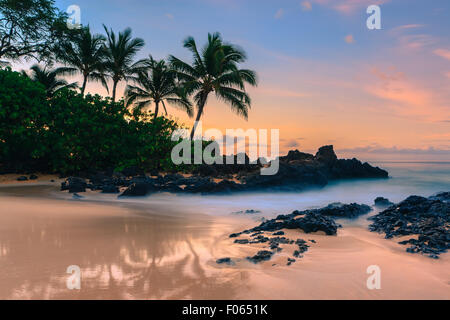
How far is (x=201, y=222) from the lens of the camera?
5723 mm

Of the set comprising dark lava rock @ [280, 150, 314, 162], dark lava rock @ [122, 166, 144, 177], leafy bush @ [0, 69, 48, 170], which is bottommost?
dark lava rock @ [122, 166, 144, 177]

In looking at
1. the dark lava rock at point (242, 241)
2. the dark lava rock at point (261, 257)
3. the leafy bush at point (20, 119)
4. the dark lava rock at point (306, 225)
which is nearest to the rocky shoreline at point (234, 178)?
the leafy bush at point (20, 119)

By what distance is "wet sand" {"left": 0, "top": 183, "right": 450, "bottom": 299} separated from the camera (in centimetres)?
254

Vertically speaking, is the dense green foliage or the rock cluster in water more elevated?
the dense green foliage

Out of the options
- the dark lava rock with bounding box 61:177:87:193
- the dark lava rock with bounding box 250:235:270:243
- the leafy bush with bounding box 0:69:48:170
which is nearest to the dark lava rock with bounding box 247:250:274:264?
the dark lava rock with bounding box 250:235:270:243

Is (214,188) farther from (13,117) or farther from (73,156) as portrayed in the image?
(13,117)

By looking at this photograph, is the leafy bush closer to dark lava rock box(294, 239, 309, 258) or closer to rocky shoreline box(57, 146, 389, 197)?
rocky shoreline box(57, 146, 389, 197)

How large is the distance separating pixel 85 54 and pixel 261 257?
26.5 meters

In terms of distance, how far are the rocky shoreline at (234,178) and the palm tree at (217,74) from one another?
17.9 ft

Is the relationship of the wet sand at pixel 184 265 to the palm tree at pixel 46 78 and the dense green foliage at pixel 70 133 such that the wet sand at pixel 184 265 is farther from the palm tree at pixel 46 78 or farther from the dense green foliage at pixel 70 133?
the palm tree at pixel 46 78

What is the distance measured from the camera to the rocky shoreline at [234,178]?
33.3ft

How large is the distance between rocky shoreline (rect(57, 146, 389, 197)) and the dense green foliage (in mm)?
1382
